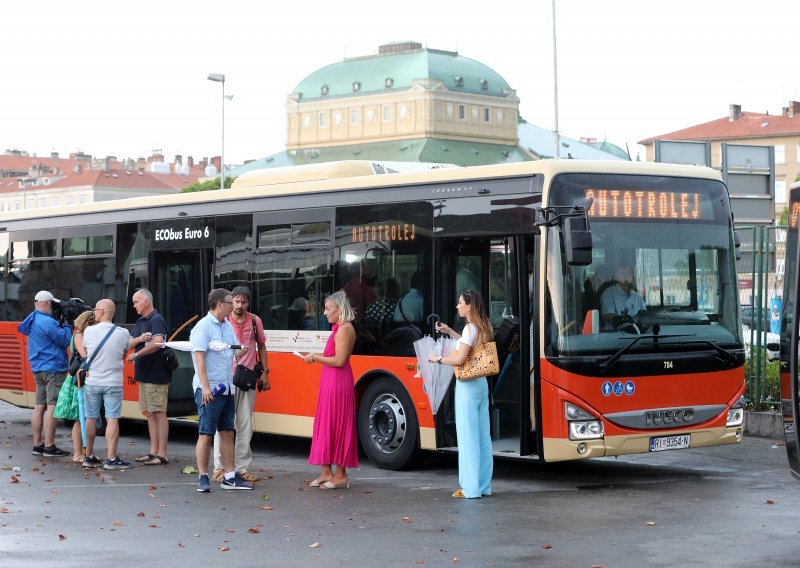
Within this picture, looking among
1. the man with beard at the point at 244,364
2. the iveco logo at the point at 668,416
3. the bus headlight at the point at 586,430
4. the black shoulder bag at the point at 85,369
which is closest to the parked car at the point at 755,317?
the iveco logo at the point at 668,416

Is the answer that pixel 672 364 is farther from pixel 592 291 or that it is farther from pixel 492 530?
pixel 492 530

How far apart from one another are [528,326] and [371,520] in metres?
2.78

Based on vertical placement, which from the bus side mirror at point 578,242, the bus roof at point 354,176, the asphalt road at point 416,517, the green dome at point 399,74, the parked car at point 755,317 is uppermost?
the green dome at point 399,74

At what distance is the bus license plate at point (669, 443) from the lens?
1280cm

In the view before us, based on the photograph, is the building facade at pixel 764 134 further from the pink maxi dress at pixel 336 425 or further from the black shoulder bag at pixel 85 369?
the pink maxi dress at pixel 336 425

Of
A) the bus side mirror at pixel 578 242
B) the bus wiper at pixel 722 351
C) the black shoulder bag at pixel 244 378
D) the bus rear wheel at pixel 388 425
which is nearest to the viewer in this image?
the bus side mirror at pixel 578 242

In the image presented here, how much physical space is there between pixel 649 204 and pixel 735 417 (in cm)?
215

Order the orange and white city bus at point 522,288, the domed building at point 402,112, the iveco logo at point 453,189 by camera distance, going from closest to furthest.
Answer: the orange and white city bus at point 522,288
the iveco logo at point 453,189
the domed building at point 402,112

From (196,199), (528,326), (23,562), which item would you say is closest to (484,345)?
(528,326)

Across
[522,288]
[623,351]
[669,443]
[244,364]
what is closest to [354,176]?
[244,364]

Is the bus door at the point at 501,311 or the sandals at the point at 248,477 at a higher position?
the bus door at the point at 501,311

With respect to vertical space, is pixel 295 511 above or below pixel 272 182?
below

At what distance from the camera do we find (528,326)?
506 inches

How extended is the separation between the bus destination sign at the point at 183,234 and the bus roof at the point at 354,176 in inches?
10.0
